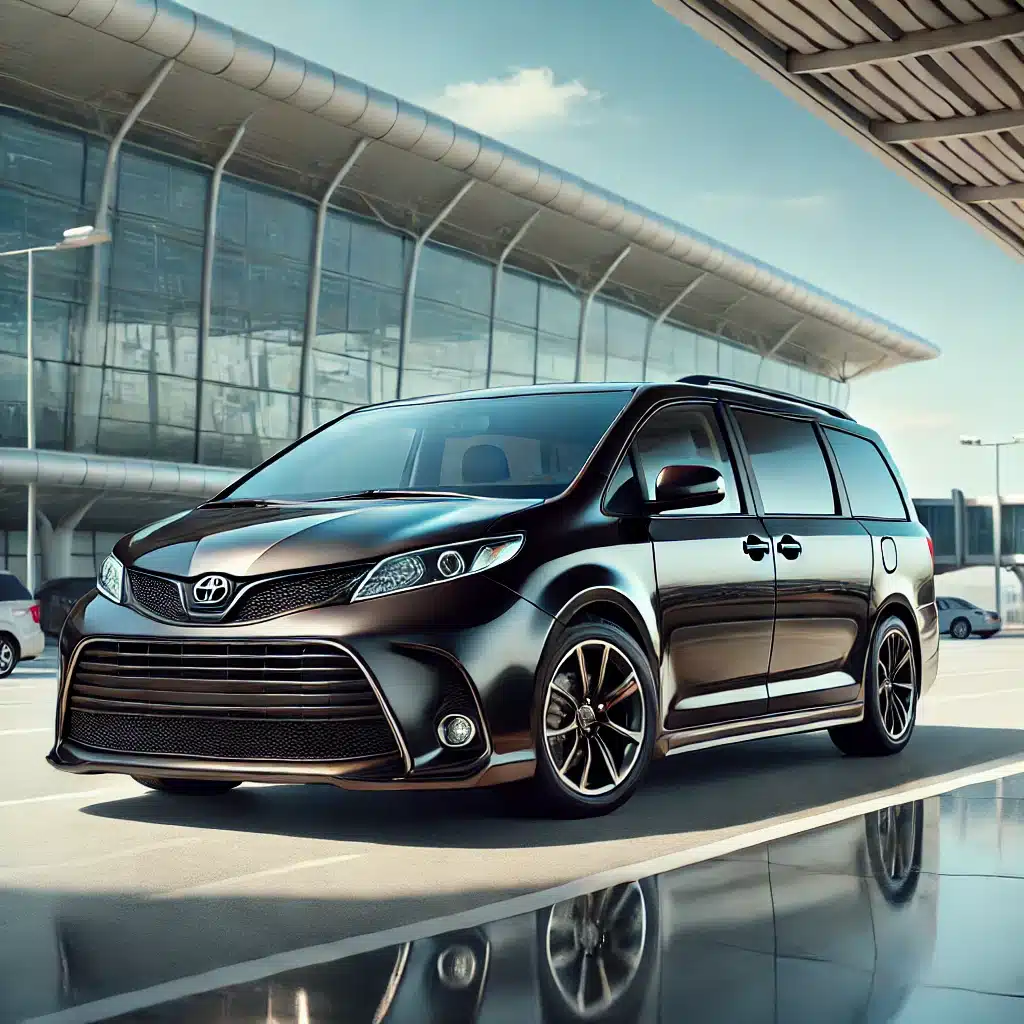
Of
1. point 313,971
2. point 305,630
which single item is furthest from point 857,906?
point 305,630

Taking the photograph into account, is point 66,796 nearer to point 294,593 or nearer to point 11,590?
point 294,593

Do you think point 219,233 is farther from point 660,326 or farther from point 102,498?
point 660,326

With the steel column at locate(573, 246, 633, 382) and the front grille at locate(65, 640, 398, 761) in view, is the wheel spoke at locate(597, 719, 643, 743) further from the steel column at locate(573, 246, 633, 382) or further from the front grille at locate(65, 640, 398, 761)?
the steel column at locate(573, 246, 633, 382)

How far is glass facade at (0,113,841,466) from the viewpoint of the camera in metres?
34.9

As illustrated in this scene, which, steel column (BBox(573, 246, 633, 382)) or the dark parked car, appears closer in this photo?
the dark parked car

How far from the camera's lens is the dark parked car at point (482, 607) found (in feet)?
20.1

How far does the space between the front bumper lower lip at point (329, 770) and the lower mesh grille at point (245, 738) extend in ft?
0.09

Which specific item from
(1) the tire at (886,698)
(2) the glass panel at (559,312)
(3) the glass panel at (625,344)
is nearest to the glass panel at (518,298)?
(2) the glass panel at (559,312)

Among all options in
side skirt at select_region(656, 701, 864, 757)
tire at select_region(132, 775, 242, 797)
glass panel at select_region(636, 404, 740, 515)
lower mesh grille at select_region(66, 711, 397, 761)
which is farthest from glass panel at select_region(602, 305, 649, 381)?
lower mesh grille at select_region(66, 711, 397, 761)

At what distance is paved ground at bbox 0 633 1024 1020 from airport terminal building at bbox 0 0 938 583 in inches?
1030

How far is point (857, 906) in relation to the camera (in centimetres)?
488

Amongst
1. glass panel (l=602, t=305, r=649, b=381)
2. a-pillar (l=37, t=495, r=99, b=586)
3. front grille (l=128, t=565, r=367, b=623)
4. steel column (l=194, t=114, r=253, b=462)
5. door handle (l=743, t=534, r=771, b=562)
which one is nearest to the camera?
front grille (l=128, t=565, r=367, b=623)

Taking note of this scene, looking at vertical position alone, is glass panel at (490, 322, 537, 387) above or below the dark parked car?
above

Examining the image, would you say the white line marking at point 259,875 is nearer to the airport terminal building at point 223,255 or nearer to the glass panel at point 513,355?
the airport terminal building at point 223,255
